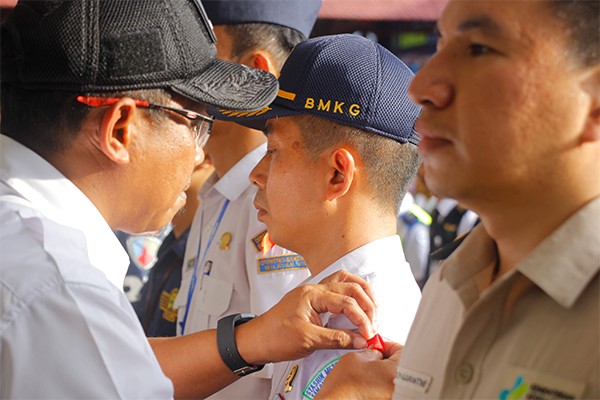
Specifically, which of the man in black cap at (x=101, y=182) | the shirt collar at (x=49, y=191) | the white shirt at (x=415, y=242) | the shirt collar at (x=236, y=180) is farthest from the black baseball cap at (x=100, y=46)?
the white shirt at (x=415, y=242)

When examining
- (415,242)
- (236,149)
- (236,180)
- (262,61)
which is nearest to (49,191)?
(236,180)

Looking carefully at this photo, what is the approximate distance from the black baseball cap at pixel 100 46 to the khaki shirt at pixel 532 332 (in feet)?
3.04

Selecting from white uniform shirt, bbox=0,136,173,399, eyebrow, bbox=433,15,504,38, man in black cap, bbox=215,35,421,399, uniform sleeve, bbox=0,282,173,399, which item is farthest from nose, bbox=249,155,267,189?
eyebrow, bbox=433,15,504,38

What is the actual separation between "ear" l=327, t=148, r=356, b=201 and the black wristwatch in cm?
48

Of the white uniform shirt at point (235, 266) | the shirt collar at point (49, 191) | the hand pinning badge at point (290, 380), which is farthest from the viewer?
the white uniform shirt at point (235, 266)

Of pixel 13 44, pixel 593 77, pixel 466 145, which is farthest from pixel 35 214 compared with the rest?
pixel 593 77

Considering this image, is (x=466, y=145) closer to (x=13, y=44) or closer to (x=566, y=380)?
(x=566, y=380)

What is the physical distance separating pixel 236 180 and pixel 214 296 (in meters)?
0.53

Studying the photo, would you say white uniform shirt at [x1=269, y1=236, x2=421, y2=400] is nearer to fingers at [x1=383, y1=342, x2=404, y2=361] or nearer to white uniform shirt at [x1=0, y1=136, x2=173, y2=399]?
fingers at [x1=383, y1=342, x2=404, y2=361]

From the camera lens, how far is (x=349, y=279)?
2.13 m

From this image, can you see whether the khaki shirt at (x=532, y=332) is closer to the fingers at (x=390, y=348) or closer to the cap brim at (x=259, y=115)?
the fingers at (x=390, y=348)

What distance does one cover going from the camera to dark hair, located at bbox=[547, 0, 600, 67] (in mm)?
1374

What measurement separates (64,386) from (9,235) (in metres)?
0.34

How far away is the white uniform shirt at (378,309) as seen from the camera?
2.15m
